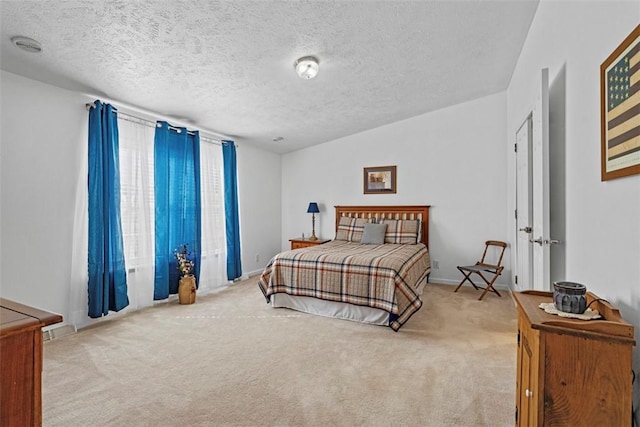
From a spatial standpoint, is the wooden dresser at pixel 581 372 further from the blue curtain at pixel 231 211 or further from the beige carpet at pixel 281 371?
the blue curtain at pixel 231 211

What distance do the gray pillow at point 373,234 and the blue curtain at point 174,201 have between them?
7.75 feet

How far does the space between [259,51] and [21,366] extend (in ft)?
7.98

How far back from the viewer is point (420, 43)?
278cm

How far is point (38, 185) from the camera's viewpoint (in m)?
2.71

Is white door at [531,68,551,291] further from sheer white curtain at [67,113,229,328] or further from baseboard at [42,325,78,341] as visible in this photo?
baseboard at [42,325,78,341]

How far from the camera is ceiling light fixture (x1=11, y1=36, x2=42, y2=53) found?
210cm

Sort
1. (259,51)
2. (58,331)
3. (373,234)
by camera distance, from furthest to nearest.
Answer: (373,234), (58,331), (259,51)

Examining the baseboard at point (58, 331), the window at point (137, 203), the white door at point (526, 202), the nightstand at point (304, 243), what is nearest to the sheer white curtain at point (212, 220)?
the window at point (137, 203)

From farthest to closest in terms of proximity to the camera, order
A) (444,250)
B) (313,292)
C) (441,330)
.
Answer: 1. (444,250)
2. (313,292)
3. (441,330)

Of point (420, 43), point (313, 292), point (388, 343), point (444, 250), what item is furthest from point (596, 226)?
point (444, 250)

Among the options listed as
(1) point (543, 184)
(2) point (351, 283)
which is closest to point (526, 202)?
(1) point (543, 184)

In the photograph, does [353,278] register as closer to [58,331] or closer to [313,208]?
[313,208]

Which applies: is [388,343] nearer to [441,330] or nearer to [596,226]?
[441,330]

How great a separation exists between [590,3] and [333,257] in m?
2.67
